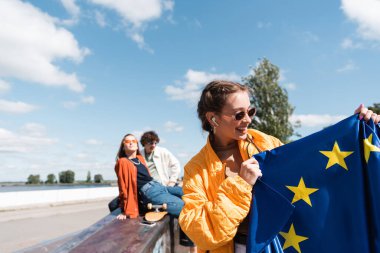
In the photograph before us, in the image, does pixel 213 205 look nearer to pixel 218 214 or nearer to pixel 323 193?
pixel 218 214

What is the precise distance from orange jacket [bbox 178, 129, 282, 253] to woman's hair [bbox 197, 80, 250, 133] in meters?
0.31

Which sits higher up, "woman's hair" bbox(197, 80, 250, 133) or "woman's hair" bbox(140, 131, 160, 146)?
"woman's hair" bbox(140, 131, 160, 146)

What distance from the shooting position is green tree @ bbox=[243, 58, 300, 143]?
81.3 feet

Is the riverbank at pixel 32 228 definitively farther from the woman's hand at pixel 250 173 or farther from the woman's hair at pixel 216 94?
the woman's hand at pixel 250 173

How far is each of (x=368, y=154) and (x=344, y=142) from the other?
0.13 metres

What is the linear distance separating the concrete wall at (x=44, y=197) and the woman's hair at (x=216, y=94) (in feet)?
38.9

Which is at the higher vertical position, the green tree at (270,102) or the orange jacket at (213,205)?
the green tree at (270,102)

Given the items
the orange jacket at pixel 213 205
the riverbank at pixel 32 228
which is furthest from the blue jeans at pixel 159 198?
the riverbank at pixel 32 228

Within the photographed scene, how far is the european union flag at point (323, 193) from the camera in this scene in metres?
1.62

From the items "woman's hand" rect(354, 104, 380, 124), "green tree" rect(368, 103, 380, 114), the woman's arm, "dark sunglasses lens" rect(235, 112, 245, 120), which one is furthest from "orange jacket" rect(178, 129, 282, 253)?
"green tree" rect(368, 103, 380, 114)

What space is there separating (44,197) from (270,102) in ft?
59.9

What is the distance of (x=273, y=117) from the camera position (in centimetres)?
2455

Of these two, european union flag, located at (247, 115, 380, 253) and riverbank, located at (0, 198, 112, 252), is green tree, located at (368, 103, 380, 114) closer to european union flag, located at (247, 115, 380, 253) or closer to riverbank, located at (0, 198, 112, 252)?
riverbank, located at (0, 198, 112, 252)

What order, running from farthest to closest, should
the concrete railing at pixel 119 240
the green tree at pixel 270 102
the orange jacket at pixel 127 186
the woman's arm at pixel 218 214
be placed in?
the green tree at pixel 270 102
the orange jacket at pixel 127 186
the concrete railing at pixel 119 240
the woman's arm at pixel 218 214
